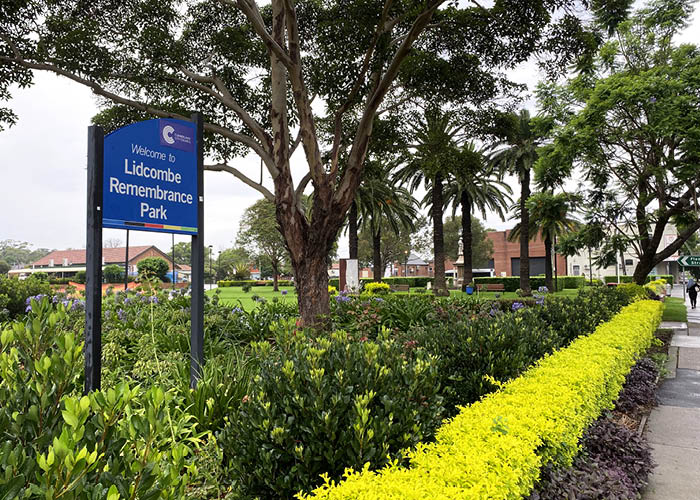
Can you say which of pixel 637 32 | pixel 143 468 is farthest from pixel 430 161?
pixel 637 32

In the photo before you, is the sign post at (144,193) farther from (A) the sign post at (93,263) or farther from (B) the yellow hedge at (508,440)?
(B) the yellow hedge at (508,440)

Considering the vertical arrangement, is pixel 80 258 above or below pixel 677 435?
above

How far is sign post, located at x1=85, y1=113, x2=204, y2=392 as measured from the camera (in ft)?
11.6

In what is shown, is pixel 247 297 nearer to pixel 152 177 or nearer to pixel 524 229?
pixel 524 229

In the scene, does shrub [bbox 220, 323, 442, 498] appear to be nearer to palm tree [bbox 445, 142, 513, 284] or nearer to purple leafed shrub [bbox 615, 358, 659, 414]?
purple leafed shrub [bbox 615, 358, 659, 414]

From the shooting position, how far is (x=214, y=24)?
34.6ft

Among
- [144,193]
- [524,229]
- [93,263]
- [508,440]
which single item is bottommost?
[508,440]

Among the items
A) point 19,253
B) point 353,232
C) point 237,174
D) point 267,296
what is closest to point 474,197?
point 353,232

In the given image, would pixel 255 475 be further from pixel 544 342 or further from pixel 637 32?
pixel 637 32

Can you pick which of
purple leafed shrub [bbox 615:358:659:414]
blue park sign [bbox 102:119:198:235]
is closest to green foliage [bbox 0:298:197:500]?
blue park sign [bbox 102:119:198:235]

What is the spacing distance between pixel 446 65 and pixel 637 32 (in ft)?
32.7

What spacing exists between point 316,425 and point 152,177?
2.77 metres

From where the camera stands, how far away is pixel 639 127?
13.7 m

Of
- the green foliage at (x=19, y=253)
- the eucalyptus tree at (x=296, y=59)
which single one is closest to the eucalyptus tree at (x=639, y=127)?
the eucalyptus tree at (x=296, y=59)
